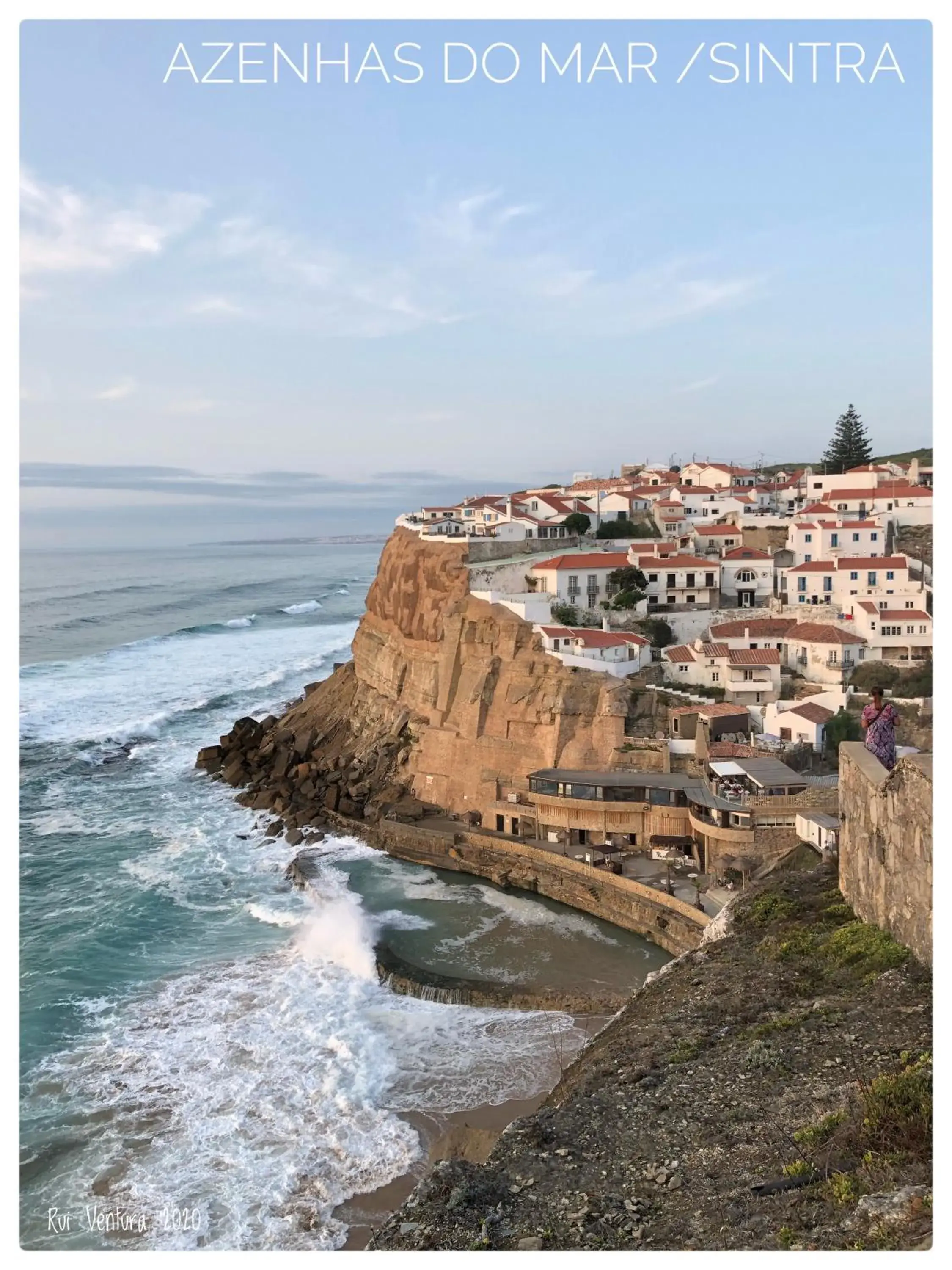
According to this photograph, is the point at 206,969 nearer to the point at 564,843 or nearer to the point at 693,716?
the point at 564,843

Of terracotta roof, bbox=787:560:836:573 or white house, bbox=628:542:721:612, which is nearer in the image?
terracotta roof, bbox=787:560:836:573

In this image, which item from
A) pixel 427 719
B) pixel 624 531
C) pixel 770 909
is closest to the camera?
pixel 770 909

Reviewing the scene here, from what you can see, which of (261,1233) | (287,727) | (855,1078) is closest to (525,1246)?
(855,1078)

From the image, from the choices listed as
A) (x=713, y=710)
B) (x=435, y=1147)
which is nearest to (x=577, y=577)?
(x=713, y=710)

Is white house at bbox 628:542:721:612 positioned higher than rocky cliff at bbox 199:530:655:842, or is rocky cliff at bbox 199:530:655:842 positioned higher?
white house at bbox 628:542:721:612

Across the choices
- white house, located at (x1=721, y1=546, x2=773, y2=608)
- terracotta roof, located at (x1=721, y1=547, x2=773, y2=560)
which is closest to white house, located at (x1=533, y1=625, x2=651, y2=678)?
white house, located at (x1=721, y1=546, x2=773, y2=608)

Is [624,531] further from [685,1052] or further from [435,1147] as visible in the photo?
[685,1052]

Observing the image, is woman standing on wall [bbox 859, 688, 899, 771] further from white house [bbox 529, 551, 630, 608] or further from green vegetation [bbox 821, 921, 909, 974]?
white house [bbox 529, 551, 630, 608]
